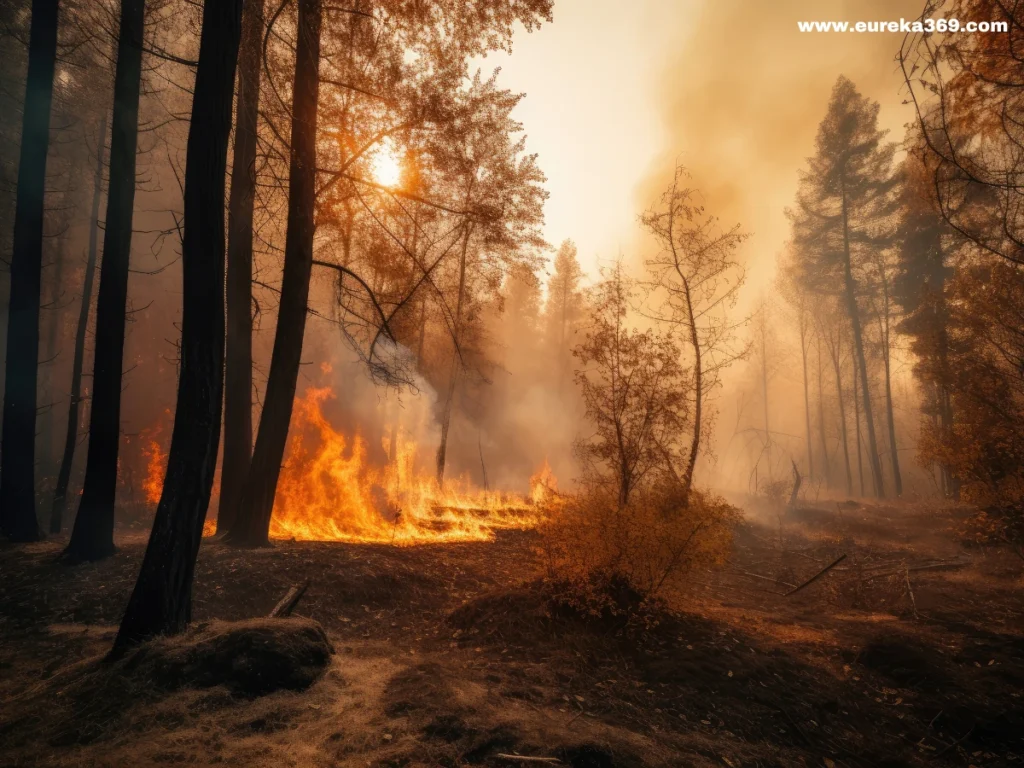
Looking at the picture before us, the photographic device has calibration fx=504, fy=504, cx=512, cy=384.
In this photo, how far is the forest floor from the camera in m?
3.66

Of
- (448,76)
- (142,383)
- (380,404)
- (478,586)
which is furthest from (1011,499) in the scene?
(142,383)

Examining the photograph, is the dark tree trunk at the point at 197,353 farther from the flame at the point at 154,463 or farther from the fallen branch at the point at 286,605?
the flame at the point at 154,463

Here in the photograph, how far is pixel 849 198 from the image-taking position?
26.6 meters

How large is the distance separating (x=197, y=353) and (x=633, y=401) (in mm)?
6564

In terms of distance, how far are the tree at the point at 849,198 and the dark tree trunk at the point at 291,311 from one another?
26981 mm

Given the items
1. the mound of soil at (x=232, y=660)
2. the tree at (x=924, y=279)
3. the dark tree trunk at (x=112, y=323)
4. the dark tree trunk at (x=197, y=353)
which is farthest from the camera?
the tree at (x=924, y=279)

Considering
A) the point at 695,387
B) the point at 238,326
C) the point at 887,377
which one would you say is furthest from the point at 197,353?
the point at 887,377

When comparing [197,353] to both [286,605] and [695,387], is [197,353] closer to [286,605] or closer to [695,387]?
[286,605]

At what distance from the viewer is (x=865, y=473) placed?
165ft

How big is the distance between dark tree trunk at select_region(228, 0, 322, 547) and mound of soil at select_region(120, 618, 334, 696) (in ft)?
13.0

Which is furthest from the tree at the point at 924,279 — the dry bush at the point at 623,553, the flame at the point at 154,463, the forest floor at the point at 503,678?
the flame at the point at 154,463

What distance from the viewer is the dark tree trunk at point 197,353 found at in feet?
15.3

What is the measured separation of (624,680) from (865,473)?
56.5 m

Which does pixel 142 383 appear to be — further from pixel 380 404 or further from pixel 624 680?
pixel 624 680
